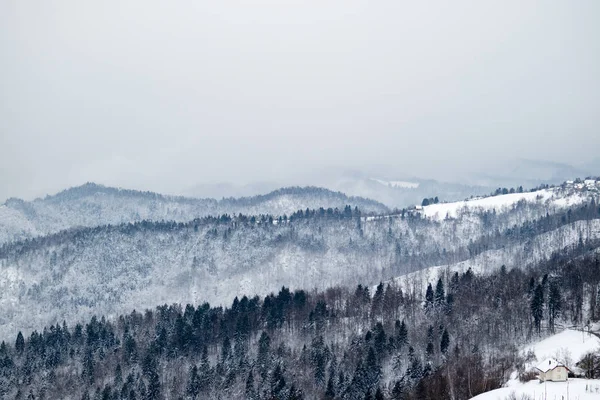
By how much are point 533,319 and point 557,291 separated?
9463mm

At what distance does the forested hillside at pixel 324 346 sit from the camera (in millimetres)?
143500

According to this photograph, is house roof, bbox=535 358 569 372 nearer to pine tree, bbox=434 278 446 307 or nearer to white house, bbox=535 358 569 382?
white house, bbox=535 358 569 382

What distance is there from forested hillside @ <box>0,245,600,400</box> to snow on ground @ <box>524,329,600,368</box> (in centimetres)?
578

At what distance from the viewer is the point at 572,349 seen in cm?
→ 12631

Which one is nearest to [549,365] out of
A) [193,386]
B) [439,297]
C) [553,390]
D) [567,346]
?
[553,390]

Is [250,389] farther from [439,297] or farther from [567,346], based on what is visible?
[567,346]

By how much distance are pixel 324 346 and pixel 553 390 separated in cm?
7295

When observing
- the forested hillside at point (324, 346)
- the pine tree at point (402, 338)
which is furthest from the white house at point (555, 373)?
the pine tree at point (402, 338)

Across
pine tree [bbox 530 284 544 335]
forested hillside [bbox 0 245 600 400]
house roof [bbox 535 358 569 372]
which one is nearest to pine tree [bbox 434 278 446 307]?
forested hillside [bbox 0 245 600 400]

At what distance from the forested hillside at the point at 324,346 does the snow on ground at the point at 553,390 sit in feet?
46.5

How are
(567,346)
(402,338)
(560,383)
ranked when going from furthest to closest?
(402,338)
(567,346)
(560,383)

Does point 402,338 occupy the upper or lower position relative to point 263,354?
upper

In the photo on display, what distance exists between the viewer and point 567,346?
12950 cm

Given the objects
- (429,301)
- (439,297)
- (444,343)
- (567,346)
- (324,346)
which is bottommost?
(324,346)
